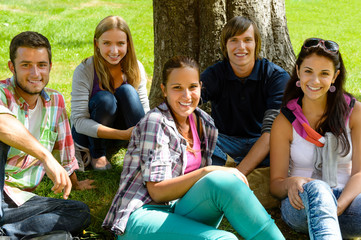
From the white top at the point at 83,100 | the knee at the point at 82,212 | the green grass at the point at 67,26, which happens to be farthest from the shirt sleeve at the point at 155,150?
the green grass at the point at 67,26

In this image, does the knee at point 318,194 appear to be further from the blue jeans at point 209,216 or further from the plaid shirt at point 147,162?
the plaid shirt at point 147,162

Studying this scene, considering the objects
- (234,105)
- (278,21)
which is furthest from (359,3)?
(234,105)

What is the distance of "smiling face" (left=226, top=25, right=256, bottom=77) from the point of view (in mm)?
3584

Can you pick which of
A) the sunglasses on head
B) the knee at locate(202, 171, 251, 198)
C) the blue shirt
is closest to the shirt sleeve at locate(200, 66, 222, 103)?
the blue shirt

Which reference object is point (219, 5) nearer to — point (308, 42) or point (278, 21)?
point (278, 21)

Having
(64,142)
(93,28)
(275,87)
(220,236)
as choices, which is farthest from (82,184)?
(93,28)

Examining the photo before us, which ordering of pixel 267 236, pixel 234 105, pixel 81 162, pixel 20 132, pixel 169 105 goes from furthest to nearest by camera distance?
pixel 81 162 < pixel 234 105 < pixel 169 105 < pixel 20 132 < pixel 267 236

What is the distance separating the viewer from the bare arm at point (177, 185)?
2.62m

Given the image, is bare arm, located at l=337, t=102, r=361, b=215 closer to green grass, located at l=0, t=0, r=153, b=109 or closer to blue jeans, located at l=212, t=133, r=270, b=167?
blue jeans, located at l=212, t=133, r=270, b=167

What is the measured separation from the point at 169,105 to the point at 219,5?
171cm

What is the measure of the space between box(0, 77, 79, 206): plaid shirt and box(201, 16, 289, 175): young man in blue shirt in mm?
1196

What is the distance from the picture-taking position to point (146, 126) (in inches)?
109

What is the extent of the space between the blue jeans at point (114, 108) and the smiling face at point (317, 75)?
1.58m

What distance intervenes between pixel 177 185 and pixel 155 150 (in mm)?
261
